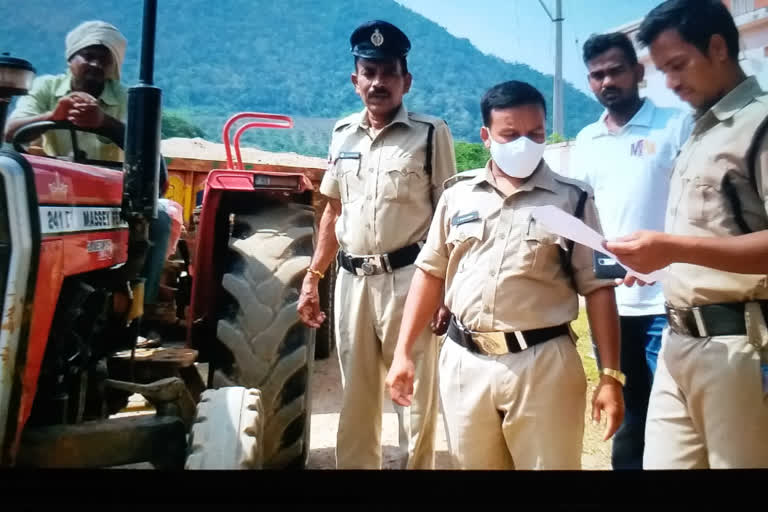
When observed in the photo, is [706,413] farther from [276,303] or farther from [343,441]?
[276,303]

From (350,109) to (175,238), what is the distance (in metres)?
0.74

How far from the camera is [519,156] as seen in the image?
142 centimetres

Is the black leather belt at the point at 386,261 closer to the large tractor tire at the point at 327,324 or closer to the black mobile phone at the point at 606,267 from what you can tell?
the black mobile phone at the point at 606,267

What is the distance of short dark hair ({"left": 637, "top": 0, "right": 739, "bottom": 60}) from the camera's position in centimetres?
137

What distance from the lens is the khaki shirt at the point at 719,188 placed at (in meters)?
1.26

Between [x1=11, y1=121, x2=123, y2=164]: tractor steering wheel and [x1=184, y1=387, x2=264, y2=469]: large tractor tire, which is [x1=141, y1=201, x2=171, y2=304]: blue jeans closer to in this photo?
[x1=11, y1=121, x2=123, y2=164]: tractor steering wheel

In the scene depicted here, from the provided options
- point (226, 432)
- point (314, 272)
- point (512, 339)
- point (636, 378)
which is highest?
point (314, 272)

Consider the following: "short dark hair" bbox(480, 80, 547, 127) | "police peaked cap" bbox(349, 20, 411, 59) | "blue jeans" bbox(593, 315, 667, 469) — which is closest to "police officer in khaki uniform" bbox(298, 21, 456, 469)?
"police peaked cap" bbox(349, 20, 411, 59)

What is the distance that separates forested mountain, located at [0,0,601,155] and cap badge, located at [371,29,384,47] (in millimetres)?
49

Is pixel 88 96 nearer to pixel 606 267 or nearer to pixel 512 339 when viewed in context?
pixel 512 339

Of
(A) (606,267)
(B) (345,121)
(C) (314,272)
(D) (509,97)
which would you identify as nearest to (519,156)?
(D) (509,97)

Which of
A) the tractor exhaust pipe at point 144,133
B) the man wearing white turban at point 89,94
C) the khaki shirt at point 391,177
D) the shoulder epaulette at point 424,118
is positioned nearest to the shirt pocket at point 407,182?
the khaki shirt at point 391,177

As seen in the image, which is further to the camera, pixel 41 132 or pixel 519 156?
pixel 41 132

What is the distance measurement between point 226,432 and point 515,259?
30.0 inches
